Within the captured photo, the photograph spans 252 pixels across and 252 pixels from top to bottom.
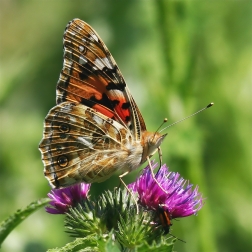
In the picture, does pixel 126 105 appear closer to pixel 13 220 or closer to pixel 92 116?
pixel 92 116

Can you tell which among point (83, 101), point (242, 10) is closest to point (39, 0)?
point (242, 10)

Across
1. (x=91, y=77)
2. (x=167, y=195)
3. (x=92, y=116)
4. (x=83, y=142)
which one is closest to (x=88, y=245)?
(x=167, y=195)

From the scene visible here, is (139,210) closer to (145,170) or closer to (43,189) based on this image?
(145,170)

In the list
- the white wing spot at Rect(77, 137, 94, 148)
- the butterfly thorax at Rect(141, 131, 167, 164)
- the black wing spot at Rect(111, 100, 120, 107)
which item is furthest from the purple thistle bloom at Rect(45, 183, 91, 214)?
the black wing spot at Rect(111, 100, 120, 107)

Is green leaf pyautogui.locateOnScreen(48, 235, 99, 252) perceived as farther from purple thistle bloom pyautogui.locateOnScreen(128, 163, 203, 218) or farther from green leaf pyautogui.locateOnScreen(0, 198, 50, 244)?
purple thistle bloom pyautogui.locateOnScreen(128, 163, 203, 218)

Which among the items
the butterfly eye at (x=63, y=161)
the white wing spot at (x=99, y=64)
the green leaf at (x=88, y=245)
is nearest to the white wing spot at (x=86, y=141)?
the butterfly eye at (x=63, y=161)
